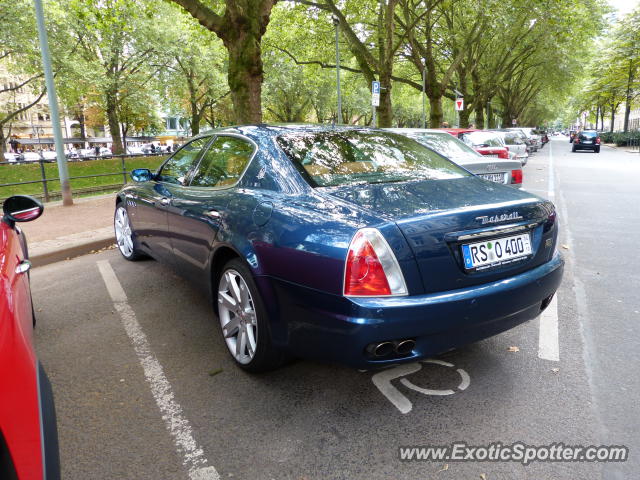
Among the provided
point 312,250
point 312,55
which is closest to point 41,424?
point 312,250

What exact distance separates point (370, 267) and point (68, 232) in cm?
686

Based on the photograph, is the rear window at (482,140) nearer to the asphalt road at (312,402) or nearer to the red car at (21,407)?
the asphalt road at (312,402)

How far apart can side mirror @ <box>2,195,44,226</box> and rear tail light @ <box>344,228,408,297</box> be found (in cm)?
183

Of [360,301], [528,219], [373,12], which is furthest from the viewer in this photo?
[373,12]

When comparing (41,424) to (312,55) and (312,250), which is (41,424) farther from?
(312,55)

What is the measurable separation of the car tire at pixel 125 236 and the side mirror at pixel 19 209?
2.77 meters

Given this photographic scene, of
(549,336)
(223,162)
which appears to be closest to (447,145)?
(549,336)

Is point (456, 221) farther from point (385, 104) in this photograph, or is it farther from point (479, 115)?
point (479, 115)

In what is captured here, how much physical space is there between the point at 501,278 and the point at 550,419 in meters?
0.79

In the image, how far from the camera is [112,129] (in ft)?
104

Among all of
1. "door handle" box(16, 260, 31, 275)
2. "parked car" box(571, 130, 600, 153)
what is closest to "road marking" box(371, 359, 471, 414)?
"door handle" box(16, 260, 31, 275)

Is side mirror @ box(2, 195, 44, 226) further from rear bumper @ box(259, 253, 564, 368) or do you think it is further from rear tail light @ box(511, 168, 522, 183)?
rear tail light @ box(511, 168, 522, 183)

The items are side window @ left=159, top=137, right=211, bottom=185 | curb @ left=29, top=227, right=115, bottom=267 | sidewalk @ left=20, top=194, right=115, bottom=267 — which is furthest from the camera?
sidewalk @ left=20, top=194, right=115, bottom=267

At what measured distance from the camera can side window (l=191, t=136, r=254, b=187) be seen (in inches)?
135
